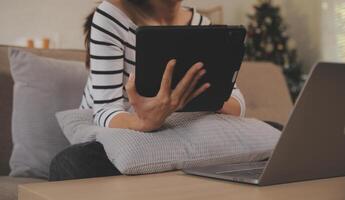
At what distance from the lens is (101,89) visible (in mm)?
1271

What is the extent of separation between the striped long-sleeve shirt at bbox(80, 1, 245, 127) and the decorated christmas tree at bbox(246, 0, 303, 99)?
2.77 meters

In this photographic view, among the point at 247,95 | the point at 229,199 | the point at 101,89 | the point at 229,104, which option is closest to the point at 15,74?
the point at 101,89

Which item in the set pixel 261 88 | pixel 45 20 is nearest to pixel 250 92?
pixel 261 88

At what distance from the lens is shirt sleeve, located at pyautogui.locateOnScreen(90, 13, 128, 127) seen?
1.26 meters

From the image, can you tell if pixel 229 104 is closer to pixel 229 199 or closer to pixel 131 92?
pixel 131 92

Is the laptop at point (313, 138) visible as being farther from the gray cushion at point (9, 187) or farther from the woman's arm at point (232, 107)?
the gray cushion at point (9, 187)

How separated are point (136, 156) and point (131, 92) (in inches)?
5.2

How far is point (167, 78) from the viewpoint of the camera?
99 centimetres

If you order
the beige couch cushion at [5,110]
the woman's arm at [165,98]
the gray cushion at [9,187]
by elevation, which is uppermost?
the woman's arm at [165,98]

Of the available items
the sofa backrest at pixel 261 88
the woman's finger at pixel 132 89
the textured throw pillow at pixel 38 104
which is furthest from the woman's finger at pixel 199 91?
the sofa backrest at pixel 261 88

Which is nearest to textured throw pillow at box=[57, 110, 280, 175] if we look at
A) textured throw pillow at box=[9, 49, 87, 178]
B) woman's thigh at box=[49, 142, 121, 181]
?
woman's thigh at box=[49, 142, 121, 181]

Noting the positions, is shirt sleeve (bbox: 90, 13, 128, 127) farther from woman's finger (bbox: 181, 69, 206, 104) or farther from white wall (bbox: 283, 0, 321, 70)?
white wall (bbox: 283, 0, 321, 70)

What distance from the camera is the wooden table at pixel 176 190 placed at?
0.72m

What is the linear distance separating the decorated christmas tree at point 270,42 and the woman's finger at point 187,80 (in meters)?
3.05
